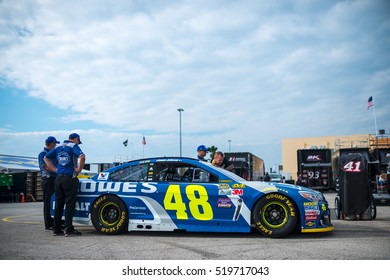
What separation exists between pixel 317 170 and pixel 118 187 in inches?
686

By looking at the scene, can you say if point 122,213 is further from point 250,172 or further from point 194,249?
point 250,172

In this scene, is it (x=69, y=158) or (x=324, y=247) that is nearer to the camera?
(x=324, y=247)

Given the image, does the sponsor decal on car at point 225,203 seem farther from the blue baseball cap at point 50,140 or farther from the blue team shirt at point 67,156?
the blue baseball cap at point 50,140

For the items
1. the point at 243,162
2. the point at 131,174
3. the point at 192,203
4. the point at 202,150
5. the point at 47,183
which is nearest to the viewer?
the point at 192,203

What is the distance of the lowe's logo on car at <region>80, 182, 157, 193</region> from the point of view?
235 inches

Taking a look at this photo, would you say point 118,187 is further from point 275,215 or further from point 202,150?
point 275,215

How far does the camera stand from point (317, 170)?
69.6 ft

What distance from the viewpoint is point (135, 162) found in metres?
6.35

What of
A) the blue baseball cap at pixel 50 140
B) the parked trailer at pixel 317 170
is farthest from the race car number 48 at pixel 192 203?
the parked trailer at pixel 317 170

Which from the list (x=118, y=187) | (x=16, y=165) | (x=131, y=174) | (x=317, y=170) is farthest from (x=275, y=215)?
(x=16, y=165)

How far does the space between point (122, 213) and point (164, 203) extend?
0.75 m
